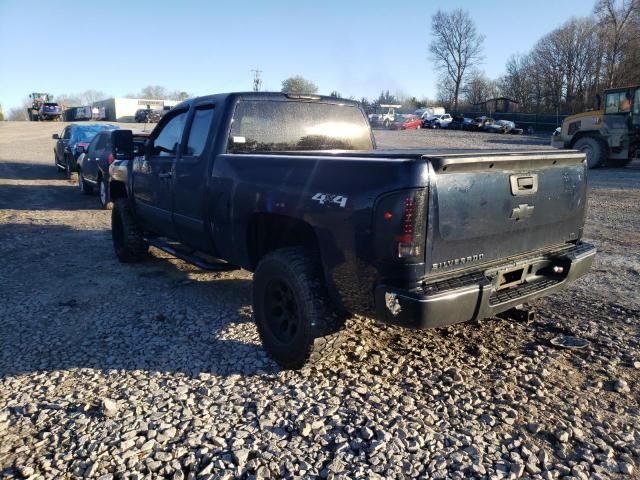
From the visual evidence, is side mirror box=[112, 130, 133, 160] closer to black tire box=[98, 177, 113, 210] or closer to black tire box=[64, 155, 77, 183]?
black tire box=[98, 177, 113, 210]

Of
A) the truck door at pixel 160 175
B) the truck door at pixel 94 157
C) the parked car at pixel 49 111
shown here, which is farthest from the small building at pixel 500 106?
the truck door at pixel 160 175

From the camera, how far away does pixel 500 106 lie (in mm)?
61062

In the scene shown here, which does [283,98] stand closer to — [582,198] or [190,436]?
[582,198]

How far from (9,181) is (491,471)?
53.7 feet

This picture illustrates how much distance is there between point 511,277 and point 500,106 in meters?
63.6

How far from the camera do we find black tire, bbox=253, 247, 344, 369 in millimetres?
3291

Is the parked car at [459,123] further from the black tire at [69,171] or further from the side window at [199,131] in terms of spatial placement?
the side window at [199,131]

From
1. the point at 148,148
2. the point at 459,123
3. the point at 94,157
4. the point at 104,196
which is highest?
the point at 459,123

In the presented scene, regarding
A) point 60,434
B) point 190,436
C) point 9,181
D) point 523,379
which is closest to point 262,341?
point 190,436

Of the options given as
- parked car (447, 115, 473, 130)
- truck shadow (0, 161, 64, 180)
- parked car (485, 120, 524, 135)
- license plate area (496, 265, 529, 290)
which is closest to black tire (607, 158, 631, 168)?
license plate area (496, 265, 529, 290)

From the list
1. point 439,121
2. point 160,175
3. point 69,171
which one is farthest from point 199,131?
point 439,121

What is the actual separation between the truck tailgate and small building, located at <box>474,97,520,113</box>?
60204mm

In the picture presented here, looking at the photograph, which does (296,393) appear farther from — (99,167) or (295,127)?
(99,167)

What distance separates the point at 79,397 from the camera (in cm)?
319
